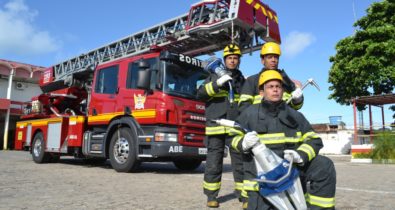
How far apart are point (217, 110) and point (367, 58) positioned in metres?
16.8

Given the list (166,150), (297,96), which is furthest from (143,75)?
(297,96)

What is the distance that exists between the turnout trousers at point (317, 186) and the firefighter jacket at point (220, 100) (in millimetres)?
1599

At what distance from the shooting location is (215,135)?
430 centimetres

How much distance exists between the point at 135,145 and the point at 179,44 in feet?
19.1

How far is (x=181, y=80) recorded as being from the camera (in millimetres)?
7340

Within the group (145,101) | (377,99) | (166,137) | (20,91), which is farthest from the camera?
(20,91)

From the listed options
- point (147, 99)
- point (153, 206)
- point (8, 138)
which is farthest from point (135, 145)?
point (8, 138)

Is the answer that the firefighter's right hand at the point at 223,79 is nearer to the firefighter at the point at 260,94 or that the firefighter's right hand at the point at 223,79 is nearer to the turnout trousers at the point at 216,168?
the firefighter at the point at 260,94

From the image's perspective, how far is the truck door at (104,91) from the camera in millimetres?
7887

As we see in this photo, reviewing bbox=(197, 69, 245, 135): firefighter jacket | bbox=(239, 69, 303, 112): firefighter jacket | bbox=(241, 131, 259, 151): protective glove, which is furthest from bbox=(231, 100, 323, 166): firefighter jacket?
bbox=(197, 69, 245, 135): firefighter jacket

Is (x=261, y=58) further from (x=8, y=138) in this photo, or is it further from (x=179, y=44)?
(x=8, y=138)

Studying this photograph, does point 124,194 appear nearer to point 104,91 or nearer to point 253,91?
→ point 253,91

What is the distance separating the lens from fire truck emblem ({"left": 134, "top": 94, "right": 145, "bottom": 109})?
719 cm

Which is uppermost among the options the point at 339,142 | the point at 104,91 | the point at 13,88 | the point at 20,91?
the point at 13,88
